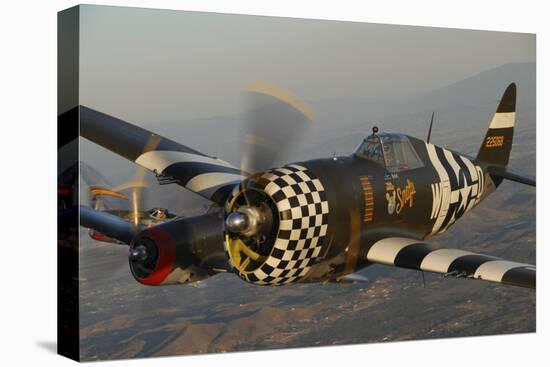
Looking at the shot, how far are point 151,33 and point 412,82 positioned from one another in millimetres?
3419

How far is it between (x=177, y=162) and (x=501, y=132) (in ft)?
14.3

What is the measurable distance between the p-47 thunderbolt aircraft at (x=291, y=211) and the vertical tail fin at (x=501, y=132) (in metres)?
0.72

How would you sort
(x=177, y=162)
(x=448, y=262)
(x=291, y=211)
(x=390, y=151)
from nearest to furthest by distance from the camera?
1. (x=291, y=211)
2. (x=448, y=262)
3. (x=390, y=151)
4. (x=177, y=162)

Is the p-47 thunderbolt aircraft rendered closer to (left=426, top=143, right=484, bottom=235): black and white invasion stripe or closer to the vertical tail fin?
(left=426, top=143, right=484, bottom=235): black and white invasion stripe

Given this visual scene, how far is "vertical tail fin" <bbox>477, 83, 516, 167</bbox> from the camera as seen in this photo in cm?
1200

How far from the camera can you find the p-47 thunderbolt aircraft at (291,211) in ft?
29.4

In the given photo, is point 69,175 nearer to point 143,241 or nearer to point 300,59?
point 143,241

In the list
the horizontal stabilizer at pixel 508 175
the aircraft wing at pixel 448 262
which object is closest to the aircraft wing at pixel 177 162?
the aircraft wing at pixel 448 262

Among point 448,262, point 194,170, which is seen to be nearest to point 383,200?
point 448,262

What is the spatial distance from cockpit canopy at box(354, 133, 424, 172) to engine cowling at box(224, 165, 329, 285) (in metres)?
1.26

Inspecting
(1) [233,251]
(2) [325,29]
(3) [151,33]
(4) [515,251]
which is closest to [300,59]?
(2) [325,29]

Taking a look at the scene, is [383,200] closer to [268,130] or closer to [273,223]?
[268,130]

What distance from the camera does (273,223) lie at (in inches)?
349

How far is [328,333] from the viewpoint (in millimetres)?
10875
